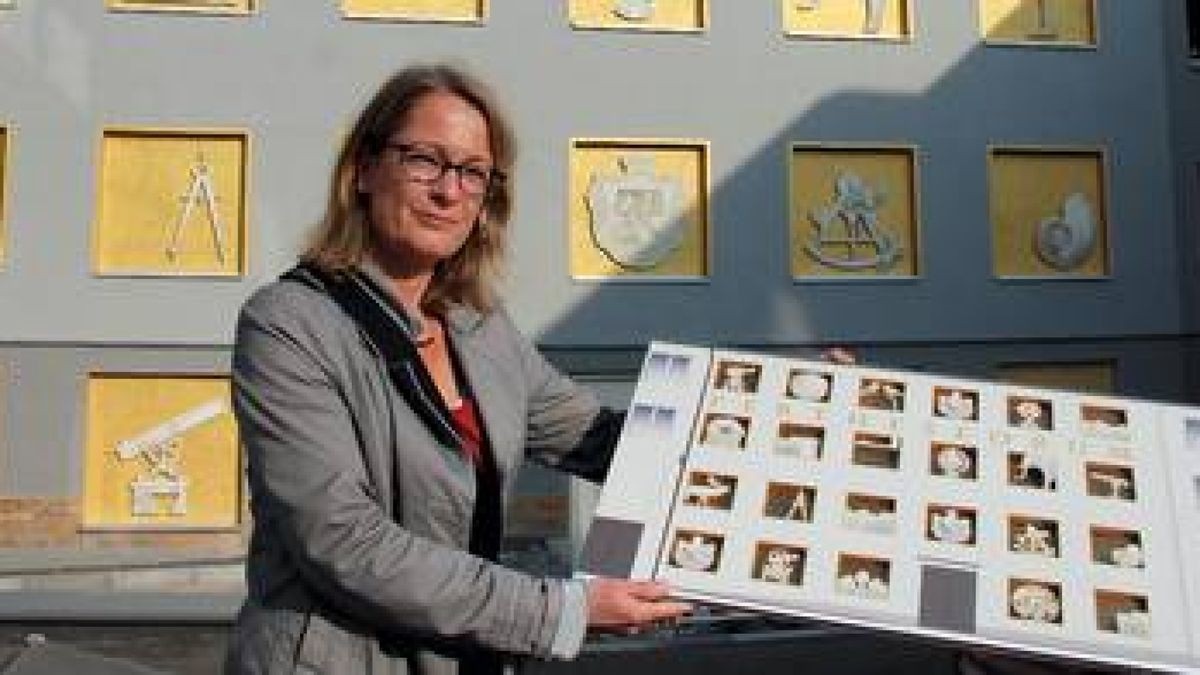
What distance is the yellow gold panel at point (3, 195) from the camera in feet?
46.3

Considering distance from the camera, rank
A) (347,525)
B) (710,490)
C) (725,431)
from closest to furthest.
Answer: (347,525) < (710,490) < (725,431)

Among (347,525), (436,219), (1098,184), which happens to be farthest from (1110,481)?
(1098,184)

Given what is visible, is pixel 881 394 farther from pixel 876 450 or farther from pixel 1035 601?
pixel 1035 601

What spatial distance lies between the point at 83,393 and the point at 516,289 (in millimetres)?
4568

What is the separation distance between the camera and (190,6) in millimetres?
14578

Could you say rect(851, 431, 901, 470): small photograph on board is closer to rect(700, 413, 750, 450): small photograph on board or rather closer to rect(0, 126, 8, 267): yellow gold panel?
rect(700, 413, 750, 450): small photograph on board

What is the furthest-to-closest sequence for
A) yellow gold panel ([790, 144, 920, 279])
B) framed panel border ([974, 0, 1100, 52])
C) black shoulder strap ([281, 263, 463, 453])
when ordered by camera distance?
framed panel border ([974, 0, 1100, 52]), yellow gold panel ([790, 144, 920, 279]), black shoulder strap ([281, 263, 463, 453])

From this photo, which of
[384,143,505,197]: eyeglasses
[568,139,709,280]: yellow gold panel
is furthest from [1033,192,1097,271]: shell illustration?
[384,143,505,197]: eyeglasses

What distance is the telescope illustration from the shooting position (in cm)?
1412

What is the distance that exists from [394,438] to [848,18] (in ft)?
48.3

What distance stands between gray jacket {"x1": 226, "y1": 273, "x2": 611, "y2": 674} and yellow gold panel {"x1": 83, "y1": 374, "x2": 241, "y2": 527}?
41.1 feet

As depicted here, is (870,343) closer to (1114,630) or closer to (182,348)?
(182,348)

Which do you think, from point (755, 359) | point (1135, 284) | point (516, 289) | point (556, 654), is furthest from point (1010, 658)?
point (1135, 284)

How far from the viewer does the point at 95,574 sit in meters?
5.57
